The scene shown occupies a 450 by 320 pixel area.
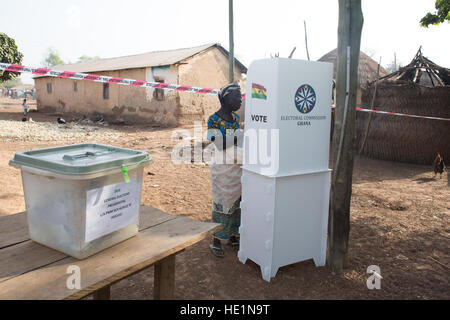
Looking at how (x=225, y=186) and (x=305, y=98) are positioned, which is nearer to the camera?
(x=305, y=98)

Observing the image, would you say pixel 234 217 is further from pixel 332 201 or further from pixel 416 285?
pixel 416 285

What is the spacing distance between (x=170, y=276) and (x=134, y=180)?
71cm

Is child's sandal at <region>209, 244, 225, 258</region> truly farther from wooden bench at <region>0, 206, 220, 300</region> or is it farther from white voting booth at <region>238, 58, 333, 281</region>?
wooden bench at <region>0, 206, 220, 300</region>

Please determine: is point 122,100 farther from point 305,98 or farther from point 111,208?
point 111,208

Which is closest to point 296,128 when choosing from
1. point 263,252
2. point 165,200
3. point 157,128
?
point 263,252

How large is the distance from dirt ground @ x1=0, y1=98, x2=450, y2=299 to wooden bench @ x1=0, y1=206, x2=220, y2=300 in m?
0.92

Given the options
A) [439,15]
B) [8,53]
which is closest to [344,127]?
[439,15]

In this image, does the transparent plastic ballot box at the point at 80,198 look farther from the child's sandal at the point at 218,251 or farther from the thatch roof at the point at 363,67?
the thatch roof at the point at 363,67

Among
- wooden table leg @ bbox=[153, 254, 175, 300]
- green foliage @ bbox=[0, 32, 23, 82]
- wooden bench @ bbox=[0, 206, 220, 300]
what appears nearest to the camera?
wooden bench @ bbox=[0, 206, 220, 300]

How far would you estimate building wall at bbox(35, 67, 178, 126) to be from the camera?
1448 centimetres

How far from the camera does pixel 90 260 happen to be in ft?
4.83

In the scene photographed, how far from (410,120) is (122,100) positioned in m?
13.0

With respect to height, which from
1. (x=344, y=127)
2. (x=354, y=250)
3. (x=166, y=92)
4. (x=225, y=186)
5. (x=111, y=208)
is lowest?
(x=354, y=250)

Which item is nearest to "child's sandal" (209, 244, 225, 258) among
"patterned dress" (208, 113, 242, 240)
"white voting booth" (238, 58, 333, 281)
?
"patterned dress" (208, 113, 242, 240)
